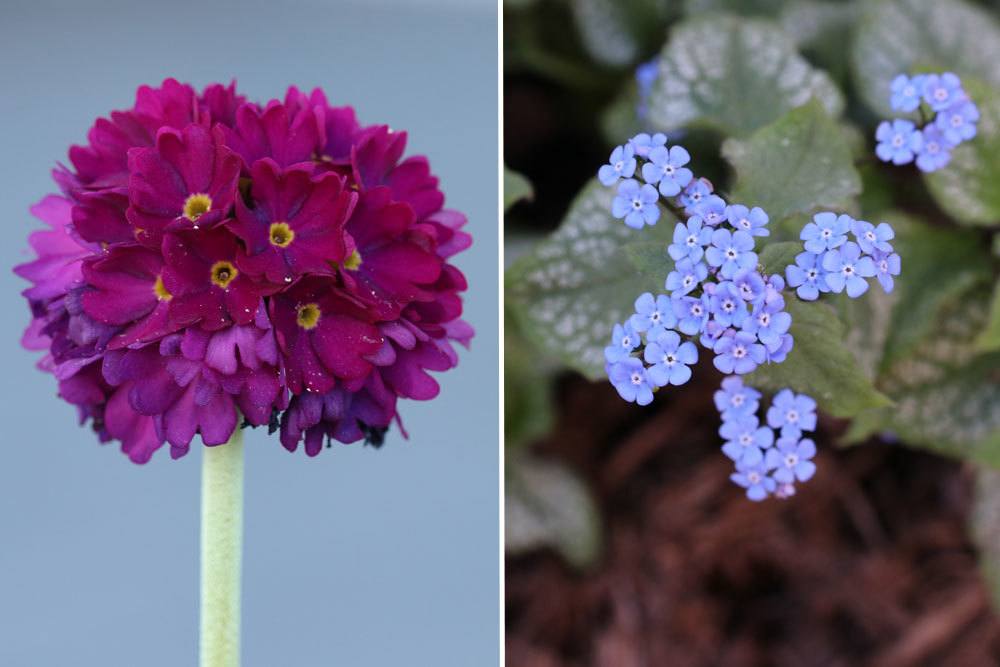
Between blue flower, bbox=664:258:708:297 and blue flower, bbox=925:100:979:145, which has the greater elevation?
blue flower, bbox=925:100:979:145

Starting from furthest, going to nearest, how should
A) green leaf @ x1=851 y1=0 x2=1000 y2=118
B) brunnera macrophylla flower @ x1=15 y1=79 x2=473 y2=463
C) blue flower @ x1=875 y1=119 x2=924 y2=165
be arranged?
1. green leaf @ x1=851 y1=0 x2=1000 y2=118
2. blue flower @ x1=875 y1=119 x2=924 y2=165
3. brunnera macrophylla flower @ x1=15 y1=79 x2=473 y2=463

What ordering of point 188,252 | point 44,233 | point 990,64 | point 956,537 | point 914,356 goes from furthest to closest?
point 956,537
point 990,64
point 914,356
point 44,233
point 188,252

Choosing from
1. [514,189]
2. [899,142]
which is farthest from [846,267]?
[514,189]

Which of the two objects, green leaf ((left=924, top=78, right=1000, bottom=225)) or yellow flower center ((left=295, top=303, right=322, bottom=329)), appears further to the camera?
green leaf ((left=924, top=78, right=1000, bottom=225))

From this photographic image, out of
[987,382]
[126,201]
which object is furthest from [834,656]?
[126,201]

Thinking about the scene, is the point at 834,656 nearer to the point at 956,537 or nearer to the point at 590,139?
the point at 956,537

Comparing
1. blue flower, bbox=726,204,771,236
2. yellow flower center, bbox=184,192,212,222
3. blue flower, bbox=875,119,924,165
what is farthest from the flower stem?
blue flower, bbox=875,119,924,165

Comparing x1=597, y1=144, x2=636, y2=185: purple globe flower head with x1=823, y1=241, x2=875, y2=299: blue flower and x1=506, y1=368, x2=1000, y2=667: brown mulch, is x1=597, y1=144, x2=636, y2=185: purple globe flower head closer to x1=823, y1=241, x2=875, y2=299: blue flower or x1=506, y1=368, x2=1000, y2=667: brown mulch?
x1=823, y1=241, x2=875, y2=299: blue flower
